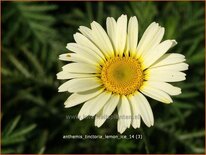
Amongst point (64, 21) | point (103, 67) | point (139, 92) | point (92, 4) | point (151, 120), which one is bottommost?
point (151, 120)

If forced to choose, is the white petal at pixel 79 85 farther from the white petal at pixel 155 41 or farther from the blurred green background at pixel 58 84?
the blurred green background at pixel 58 84

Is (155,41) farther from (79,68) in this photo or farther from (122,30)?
(79,68)

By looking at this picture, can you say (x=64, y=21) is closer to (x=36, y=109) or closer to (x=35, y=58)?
(x=35, y=58)

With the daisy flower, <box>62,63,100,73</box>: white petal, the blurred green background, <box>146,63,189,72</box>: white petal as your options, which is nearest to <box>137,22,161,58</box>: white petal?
the daisy flower

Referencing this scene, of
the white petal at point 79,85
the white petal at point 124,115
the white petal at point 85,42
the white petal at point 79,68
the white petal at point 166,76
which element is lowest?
the white petal at point 124,115

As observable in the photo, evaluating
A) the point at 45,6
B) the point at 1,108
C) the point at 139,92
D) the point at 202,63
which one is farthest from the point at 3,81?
the point at 202,63

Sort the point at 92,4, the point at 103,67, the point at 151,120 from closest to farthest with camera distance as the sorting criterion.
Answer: the point at 151,120 → the point at 103,67 → the point at 92,4

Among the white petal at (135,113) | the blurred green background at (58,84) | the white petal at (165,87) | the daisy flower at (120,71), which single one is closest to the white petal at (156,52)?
the daisy flower at (120,71)
